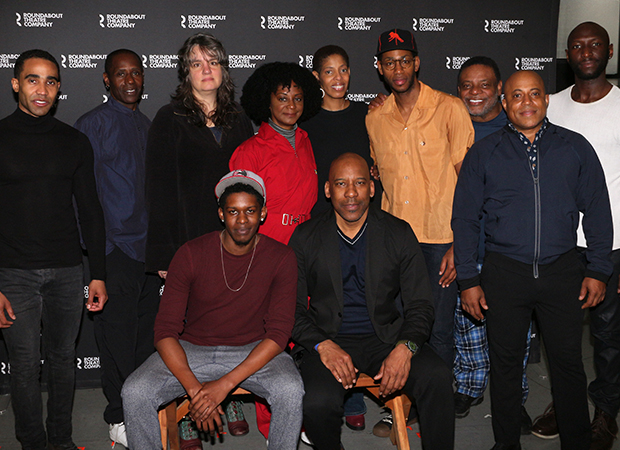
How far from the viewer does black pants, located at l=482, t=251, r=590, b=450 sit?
2.63 meters

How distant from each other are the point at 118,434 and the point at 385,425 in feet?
5.34

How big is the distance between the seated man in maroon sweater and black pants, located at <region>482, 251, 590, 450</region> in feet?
3.53

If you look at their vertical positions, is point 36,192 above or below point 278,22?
below

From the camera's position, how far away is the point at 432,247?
10.3 ft

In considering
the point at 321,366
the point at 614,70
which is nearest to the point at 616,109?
the point at 321,366

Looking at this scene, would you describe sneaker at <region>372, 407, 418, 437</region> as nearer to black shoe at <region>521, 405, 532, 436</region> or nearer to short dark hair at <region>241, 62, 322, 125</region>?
black shoe at <region>521, 405, 532, 436</region>

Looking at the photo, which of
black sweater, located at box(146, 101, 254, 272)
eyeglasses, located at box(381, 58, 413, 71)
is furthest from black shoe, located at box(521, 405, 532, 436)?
black sweater, located at box(146, 101, 254, 272)

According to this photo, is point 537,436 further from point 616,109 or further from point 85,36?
point 85,36

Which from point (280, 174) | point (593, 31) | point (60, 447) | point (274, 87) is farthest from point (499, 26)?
point (60, 447)

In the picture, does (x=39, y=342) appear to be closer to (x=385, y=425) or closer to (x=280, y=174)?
(x=280, y=174)

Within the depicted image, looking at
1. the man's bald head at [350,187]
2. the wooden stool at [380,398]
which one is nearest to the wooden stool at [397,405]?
the wooden stool at [380,398]

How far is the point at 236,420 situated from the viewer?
3.32 metres

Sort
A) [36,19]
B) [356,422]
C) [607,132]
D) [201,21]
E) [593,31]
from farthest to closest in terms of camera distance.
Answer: [201,21]
[36,19]
[356,422]
[593,31]
[607,132]

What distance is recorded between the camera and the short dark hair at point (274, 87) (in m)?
3.19
